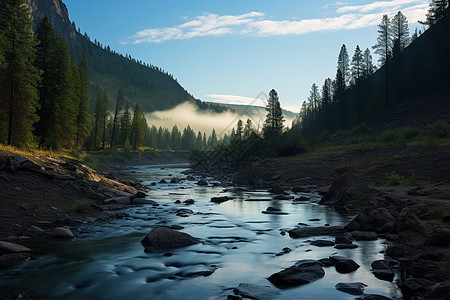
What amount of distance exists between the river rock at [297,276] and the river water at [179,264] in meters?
Answer: 0.18

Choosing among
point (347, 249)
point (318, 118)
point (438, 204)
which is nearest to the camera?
point (347, 249)

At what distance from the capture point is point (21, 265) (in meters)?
8.09

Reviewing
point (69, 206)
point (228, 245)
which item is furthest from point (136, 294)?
point (69, 206)

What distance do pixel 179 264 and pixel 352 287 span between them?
14.4 ft

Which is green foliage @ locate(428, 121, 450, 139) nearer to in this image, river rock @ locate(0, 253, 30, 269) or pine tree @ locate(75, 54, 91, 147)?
river rock @ locate(0, 253, 30, 269)

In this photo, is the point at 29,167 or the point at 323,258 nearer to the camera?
the point at 323,258

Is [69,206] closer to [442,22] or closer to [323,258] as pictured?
[323,258]

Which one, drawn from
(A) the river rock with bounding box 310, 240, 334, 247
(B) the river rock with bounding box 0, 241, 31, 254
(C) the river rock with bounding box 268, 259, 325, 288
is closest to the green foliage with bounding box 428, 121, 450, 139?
(A) the river rock with bounding box 310, 240, 334, 247

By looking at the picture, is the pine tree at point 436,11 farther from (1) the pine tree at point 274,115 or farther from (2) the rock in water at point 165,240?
(2) the rock in water at point 165,240

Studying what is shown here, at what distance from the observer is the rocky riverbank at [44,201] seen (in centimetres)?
1055

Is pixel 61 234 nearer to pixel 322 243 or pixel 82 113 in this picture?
pixel 322 243

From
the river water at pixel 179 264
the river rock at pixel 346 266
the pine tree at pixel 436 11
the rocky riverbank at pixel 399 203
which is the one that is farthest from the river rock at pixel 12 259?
the pine tree at pixel 436 11

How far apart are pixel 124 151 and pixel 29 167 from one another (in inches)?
2867

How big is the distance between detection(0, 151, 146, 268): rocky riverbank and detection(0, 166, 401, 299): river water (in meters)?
0.80
